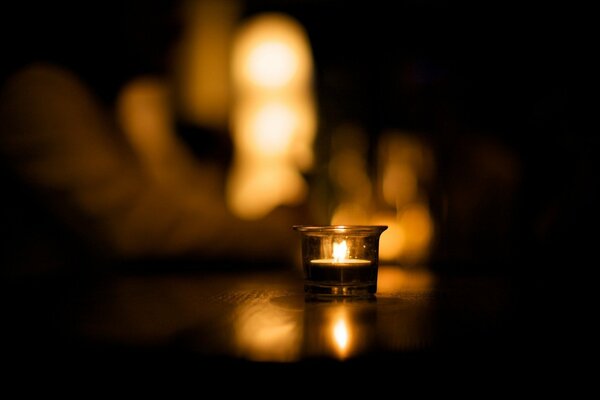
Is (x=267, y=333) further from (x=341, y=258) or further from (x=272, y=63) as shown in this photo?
(x=272, y=63)

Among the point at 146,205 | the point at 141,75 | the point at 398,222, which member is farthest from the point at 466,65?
the point at 146,205

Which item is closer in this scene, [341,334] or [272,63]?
[341,334]

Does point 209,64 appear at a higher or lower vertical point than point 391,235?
higher

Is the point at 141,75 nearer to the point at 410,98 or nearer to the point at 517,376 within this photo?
the point at 410,98

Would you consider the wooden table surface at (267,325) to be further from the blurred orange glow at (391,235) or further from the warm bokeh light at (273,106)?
the blurred orange glow at (391,235)

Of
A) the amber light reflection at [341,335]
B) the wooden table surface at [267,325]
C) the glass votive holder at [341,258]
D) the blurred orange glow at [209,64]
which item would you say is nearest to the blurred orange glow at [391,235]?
the blurred orange glow at [209,64]

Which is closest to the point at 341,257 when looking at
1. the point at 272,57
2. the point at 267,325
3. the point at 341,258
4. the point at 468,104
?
the point at 341,258
